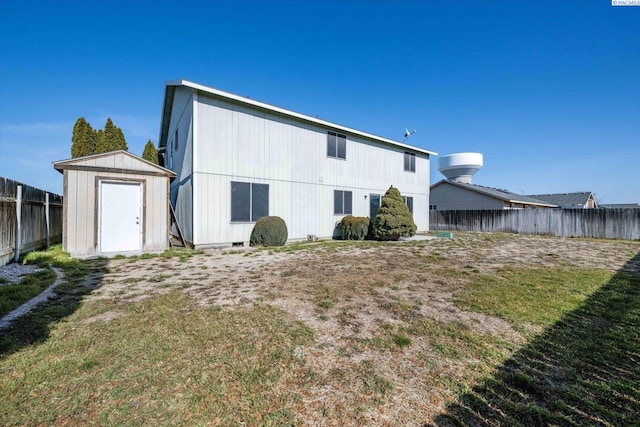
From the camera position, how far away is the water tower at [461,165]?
28.4m

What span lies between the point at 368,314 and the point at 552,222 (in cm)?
1986

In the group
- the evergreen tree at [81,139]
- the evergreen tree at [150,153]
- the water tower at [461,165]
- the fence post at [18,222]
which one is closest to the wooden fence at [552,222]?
the water tower at [461,165]

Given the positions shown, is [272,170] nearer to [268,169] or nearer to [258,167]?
[268,169]

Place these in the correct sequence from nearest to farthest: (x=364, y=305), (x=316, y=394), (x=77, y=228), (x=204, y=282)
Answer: (x=316, y=394)
(x=364, y=305)
(x=204, y=282)
(x=77, y=228)

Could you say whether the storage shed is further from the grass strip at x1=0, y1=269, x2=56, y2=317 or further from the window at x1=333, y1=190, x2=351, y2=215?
the window at x1=333, y1=190, x2=351, y2=215

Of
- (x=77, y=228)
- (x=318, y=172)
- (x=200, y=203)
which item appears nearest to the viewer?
(x=77, y=228)

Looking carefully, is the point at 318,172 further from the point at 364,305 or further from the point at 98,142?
the point at 98,142

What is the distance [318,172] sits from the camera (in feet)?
40.7

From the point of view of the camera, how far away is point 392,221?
12.6 m

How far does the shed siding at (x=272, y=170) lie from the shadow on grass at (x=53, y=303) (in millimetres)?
3246

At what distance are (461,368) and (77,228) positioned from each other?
31.8ft

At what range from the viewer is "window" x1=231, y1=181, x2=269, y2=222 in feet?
32.6

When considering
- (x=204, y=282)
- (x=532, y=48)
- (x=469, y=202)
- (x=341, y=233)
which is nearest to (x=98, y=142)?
(x=341, y=233)

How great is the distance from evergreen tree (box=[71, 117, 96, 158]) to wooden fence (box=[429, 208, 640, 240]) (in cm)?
2580
